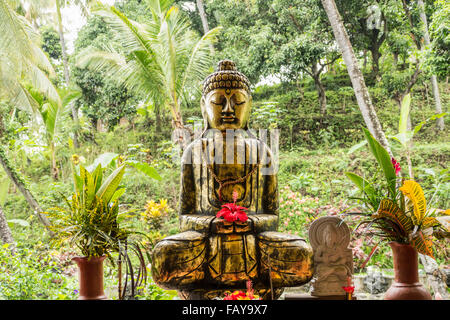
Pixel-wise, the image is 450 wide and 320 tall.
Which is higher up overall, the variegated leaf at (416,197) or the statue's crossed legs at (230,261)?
the variegated leaf at (416,197)

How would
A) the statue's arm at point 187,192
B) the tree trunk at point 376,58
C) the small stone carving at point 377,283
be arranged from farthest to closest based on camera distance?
the tree trunk at point 376,58 < the small stone carving at point 377,283 < the statue's arm at point 187,192

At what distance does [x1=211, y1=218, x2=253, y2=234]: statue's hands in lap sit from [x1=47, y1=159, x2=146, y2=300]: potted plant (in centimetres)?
55

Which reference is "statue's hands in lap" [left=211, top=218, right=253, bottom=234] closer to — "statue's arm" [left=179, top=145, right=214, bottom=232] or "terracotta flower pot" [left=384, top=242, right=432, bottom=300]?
"statue's arm" [left=179, top=145, right=214, bottom=232]

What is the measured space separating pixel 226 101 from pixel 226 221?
98 centimetres

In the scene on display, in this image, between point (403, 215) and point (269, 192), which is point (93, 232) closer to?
point (269, 192)

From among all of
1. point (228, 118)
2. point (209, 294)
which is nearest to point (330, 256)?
point (209, 294)

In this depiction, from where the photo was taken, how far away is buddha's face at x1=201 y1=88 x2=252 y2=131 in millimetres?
3221

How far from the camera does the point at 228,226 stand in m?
2.79

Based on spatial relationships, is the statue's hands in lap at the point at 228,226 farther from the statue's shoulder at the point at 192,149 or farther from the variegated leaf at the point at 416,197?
the variegated leaf at the point at 416,197

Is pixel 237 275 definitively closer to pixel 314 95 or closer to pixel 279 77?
pixel 279 77

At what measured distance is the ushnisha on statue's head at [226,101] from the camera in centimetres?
323

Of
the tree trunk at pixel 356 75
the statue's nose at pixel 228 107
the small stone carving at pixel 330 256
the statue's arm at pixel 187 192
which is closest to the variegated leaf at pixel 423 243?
the small stone carving at pixel 330 256

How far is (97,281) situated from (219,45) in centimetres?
848
